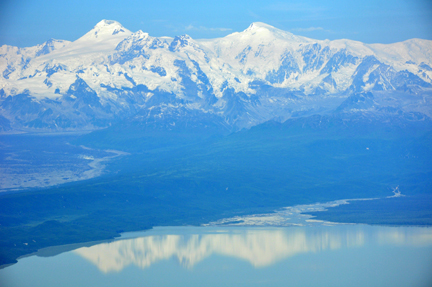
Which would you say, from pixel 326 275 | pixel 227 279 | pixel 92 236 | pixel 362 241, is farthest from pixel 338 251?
pixel 92 236

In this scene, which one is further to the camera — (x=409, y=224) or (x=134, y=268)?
(x=409, y=224)

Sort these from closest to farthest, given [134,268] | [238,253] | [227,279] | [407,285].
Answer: [407,285] → [227,279] → [134,268] → [238,253]

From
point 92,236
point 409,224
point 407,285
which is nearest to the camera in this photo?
point 407,285

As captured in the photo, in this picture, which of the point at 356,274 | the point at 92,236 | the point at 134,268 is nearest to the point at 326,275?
the point at 356,274

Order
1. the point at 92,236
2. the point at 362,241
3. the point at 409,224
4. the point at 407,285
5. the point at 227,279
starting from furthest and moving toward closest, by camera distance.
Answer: the point at 409,224, the point at 92,236, the point at 362,241, the point at 227,279, the point at 407,285

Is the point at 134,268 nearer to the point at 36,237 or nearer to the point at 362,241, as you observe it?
the point at 36,237

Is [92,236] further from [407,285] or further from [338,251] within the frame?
[407,285]
